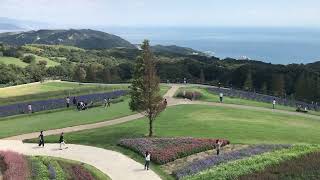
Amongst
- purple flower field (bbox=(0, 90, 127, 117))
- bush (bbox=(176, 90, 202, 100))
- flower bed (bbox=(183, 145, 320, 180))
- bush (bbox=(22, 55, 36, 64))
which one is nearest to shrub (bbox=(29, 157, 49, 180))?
flower bed (bbox=(183, 145, 320, 180))

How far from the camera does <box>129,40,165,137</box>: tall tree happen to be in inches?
1781

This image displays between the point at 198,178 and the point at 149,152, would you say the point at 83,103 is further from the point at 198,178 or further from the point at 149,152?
the point at 198,178

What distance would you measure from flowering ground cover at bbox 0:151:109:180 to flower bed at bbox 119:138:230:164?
507 centimetres

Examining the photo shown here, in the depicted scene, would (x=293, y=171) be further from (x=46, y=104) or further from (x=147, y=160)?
(x=46, y=104)

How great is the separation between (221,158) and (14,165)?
14322mm

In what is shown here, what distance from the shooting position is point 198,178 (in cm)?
3011

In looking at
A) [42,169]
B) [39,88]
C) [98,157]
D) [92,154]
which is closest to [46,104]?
[39,88]

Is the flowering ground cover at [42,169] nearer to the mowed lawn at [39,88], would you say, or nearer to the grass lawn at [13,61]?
the mowed lawn at [39,88]

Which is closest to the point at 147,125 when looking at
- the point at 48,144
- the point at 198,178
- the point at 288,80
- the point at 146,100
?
the point at 146,100

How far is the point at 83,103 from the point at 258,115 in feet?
73.5

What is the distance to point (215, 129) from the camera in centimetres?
4597

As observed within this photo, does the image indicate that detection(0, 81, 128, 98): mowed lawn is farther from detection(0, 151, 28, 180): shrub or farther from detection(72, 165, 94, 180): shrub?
detection(72, 165, 94, 180): shrub

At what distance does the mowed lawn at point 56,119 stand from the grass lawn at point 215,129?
4929 mm

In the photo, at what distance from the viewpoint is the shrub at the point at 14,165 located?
Result: 32188 mm
